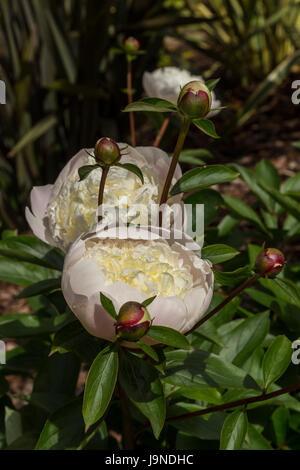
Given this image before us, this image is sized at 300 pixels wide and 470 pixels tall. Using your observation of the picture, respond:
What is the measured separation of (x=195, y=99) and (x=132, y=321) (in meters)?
0.21

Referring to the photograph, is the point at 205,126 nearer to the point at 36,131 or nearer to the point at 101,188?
the point at 101,188

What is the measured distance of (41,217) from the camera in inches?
27.0

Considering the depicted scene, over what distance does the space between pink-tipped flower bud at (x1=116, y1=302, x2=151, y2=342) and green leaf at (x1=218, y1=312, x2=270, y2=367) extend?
14.8 inches

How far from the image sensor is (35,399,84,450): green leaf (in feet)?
2.34

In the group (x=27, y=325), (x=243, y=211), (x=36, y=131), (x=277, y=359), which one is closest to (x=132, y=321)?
(x=277, y=359)

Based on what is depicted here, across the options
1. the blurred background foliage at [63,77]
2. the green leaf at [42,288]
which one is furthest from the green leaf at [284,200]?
the blurred background foliage at [63,77]

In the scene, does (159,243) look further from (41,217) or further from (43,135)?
(43,135)

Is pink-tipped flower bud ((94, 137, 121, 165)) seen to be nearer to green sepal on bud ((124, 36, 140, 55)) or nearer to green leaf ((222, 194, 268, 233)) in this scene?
green sepal on bud ((124, 36, 140, 55))

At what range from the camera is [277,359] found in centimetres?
69

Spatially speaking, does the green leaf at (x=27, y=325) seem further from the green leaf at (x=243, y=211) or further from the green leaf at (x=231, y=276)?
the green leaf at (x=243, y=211)

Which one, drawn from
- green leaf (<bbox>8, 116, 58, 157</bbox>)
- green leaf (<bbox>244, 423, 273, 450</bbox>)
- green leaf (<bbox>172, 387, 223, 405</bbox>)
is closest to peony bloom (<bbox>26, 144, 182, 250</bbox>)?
green leaf (<bbox>172, 387, 223, 405</bbox>)

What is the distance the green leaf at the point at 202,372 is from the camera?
0.67 metres

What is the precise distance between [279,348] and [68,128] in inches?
64.0
